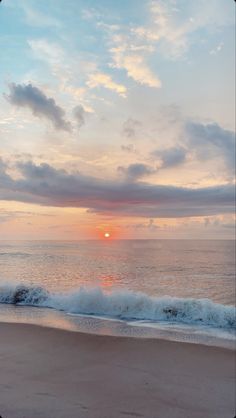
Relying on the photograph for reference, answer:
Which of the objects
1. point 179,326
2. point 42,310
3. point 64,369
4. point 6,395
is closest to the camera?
point 6,395

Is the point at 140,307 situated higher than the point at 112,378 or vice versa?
the point at 140,307

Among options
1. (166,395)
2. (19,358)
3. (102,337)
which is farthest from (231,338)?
(19,358)

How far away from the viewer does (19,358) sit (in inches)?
227

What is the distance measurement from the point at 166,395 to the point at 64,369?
1728mm

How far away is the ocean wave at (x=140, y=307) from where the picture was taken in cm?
956

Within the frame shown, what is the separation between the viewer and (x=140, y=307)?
416 inches

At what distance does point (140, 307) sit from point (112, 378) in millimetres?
5722

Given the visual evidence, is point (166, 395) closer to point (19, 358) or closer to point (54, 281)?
point (19, 358)

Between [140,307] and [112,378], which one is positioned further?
[140,307]

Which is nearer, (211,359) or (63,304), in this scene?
(211,359)

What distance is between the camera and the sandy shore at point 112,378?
151 inches

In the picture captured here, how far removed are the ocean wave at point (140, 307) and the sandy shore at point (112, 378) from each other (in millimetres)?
3040

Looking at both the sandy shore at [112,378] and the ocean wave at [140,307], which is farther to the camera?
the ocean wave at [140,307]

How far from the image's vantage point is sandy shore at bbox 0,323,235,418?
151 inches
